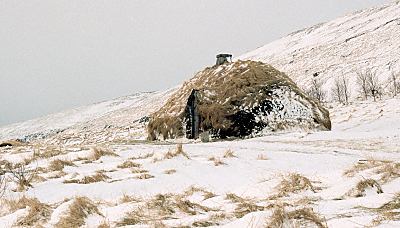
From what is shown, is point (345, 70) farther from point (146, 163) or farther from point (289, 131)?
point (146, 163)

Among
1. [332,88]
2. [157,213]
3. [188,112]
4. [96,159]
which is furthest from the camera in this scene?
[332,88]

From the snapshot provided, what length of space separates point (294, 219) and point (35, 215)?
10.5ft

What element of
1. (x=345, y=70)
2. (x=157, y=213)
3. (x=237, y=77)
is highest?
(x=345, y=70)

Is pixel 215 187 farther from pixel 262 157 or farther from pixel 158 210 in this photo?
pixel 262 157

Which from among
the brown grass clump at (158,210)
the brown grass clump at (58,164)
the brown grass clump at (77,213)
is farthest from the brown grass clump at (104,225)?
the brown grass clump at (58,164)

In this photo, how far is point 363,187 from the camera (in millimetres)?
4949

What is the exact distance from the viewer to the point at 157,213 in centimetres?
453

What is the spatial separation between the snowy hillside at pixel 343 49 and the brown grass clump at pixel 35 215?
57.8m

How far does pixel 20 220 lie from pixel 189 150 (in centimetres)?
747

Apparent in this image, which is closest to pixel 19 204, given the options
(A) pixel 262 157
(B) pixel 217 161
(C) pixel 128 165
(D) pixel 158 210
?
(D) pixel 158 210

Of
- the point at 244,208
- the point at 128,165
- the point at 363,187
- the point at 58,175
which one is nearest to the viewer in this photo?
the point at 244,208

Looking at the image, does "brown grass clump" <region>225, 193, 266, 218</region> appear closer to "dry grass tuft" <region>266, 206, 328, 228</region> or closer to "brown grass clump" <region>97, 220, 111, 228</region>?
"dry grass tuft" <region>266, 206, 328, 228</region>

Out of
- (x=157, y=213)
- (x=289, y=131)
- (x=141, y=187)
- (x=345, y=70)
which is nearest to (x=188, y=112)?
(x=289, y=131)

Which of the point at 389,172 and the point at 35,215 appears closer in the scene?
the point at 35,215
